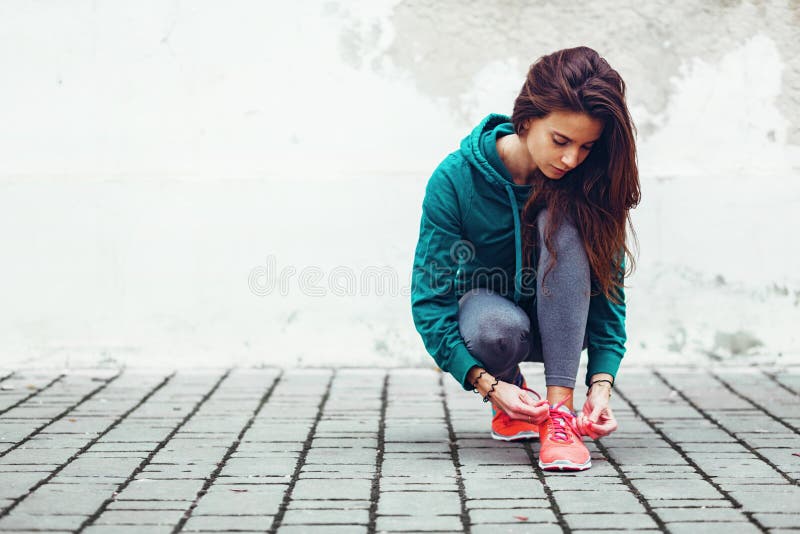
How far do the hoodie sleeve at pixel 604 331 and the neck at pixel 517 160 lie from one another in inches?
16.0

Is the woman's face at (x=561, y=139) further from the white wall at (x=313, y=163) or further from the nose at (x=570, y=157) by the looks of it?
the white wall at (x=313, y=163)

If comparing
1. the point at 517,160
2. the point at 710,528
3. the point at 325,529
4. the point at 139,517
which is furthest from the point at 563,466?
the point at 139,517

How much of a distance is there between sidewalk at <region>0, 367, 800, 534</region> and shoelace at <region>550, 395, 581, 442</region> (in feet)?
0.40

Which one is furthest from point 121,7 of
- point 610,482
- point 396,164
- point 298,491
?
point 610,482

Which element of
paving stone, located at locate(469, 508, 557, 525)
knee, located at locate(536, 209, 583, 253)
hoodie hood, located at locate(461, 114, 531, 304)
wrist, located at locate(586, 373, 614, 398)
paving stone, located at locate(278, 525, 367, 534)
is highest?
hoodie hood, located at locate(461, 114, 531, 304)

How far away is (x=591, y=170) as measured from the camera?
322 cm

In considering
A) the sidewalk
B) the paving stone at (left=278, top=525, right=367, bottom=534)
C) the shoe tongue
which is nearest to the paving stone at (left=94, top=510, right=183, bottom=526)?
the sidewalk

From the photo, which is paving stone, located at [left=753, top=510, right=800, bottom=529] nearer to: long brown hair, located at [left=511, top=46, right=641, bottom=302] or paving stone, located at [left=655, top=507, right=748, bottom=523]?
paving stone, located at [left=655, top=507, right=748, bottom=523]

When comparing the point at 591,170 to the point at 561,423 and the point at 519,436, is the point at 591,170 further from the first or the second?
the point at 519,436

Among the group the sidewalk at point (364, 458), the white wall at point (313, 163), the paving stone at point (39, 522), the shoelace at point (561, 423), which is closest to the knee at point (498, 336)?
the shoelace at point (561, 423)

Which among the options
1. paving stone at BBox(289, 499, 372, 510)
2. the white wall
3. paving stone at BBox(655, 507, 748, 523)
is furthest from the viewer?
the white wall

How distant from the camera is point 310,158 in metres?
4.84

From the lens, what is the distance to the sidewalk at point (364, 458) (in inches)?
104

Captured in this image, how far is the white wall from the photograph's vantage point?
4785 mm
